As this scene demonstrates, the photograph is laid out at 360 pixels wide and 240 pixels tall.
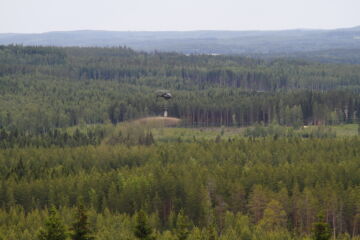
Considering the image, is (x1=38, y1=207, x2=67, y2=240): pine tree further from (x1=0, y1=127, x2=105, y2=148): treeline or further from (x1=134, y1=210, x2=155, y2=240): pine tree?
(x1=0, y1=127, x2=105, y2=148): treeline

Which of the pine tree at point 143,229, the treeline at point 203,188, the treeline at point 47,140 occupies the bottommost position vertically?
the treeline at point 47,140

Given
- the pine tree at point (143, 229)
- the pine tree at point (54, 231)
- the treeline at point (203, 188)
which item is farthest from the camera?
the treeline at point (203, 188)

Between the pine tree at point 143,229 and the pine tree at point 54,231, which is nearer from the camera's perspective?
the pine tree at point 54,231

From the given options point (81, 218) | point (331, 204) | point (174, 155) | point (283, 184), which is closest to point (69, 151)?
point (174, 155)

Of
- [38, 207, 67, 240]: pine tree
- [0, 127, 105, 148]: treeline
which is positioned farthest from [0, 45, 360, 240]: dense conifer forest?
[0, 127, 105, 148]: treeline

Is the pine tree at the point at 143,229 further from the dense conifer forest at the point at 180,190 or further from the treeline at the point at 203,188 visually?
the treeline at the point at 203,188

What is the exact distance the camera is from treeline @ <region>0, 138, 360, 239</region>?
8531 cm

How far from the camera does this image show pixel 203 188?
304 ft

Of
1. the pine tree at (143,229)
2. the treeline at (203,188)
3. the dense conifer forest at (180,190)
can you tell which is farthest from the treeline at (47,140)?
the pine tree at (143,229)

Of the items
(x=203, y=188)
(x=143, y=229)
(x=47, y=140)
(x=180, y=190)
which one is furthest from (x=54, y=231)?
(x=47, y=140)

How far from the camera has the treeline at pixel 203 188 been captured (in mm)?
85312

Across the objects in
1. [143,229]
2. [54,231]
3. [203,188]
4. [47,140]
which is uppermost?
[54,231]

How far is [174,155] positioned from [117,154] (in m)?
11.8

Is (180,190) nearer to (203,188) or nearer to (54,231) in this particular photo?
(203,188)
